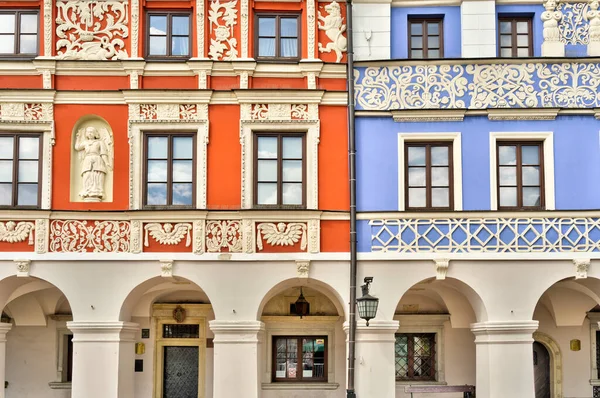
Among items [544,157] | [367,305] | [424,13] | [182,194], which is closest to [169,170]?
[182,194]

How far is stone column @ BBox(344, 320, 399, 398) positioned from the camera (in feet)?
58.3

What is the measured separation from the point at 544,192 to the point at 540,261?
1408 millimetres

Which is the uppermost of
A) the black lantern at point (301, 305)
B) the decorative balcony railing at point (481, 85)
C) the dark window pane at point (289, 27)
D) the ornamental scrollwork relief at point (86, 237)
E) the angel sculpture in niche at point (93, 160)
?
the dark window pane at point (289, 27)

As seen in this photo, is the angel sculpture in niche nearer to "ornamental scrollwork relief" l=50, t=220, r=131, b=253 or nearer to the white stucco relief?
"ornamental scrollwork relief" l=50, t=220, r=131, b=253

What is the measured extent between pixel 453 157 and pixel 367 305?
374 centimetres

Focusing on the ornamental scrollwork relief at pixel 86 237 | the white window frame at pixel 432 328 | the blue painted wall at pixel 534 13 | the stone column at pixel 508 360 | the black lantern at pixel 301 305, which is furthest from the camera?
the white window frame at pixel 432 328

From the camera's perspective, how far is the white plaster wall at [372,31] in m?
18.8

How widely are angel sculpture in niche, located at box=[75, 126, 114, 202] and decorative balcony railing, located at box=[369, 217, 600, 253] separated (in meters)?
5.50

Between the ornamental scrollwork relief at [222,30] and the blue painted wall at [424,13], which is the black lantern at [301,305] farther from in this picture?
the blue painted wall at [424,13]

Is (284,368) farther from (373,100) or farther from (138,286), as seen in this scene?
(373,100)

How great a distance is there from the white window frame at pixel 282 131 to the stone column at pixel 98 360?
377 centimetres

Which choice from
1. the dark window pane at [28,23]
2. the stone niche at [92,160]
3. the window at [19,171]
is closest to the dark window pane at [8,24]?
the dark window pane at [28,23]

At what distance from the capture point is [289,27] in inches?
751


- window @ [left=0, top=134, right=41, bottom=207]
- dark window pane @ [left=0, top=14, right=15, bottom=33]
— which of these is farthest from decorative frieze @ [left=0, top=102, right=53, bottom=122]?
dark window pane @ [left=0, top=14, right=15, bottom=33]
